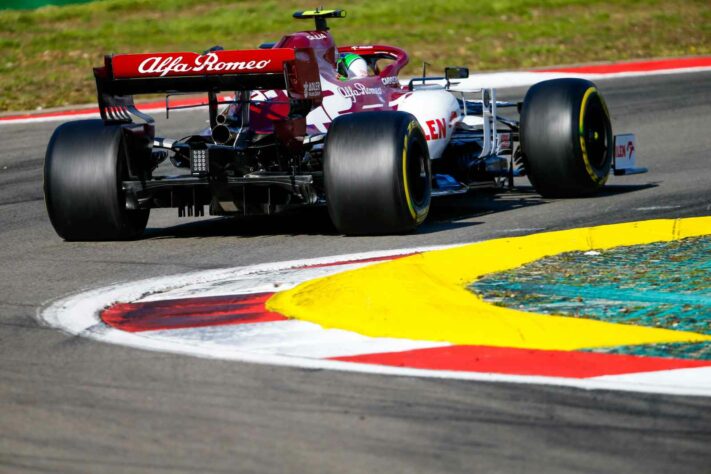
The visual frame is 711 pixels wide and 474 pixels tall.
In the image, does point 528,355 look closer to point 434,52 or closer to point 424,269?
point 424,269

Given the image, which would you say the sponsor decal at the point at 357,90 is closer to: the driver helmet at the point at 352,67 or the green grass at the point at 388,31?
the driver helmet at the point at 352,67

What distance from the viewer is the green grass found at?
81.3ft

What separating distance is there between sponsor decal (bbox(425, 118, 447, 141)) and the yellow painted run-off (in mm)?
2484

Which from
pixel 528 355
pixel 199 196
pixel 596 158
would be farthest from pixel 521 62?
pixel 528 355

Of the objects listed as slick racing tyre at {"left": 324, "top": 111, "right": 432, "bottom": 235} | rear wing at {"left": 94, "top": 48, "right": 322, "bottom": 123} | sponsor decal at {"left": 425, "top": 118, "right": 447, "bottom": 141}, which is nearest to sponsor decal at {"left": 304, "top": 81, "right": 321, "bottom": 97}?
rear wing at {"left": 94, "top": 48, "right": 322, "bottom": 123}

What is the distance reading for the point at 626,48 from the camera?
25516mm

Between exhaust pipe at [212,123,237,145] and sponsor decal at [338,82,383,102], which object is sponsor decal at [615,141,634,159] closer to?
sponsor decal at [338,82,383,102]

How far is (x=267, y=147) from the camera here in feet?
31.1

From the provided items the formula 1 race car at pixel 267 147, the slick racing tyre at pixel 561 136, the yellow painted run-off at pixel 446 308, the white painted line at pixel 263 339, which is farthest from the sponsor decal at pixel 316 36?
the white painted line at pixel 263 339

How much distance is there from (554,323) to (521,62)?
18950 mm

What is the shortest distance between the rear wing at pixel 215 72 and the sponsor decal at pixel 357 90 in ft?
3.34

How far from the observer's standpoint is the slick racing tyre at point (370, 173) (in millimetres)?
8734

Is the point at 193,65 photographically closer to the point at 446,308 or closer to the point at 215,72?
the point at 215,72

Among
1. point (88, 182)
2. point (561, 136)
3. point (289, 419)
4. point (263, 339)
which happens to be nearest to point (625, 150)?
point (561, 136)
